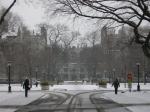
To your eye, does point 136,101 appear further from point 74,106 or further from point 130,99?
point 74,106

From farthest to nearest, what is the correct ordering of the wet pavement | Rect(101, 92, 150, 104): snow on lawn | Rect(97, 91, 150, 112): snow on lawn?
Rect(101, 92, 150, 104): snow on lawn
the wet pavement
Rect(97, 91, 150, 112): snow on lawn

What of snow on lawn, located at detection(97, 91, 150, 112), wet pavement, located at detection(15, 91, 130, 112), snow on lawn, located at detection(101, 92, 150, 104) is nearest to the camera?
snow on lawn, located at detection(97, 91, 150, 112)

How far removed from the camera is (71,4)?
28.2m

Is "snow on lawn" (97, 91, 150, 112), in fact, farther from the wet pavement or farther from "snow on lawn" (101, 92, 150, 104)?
A: the wet pavement

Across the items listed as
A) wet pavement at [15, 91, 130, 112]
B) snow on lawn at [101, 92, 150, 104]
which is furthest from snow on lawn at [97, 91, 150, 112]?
wet pavement at [15, 91, 130, 112]

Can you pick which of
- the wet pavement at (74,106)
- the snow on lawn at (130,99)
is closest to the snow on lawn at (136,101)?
the snow on lawn at (130,99)

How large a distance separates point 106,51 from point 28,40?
70.3 feet

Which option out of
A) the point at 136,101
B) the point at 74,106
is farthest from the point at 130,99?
the point at 74,106

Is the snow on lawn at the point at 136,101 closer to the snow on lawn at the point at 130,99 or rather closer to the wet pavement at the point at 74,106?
the snow on lawn at the point at 130,99

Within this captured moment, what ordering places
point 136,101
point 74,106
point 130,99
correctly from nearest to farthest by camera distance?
point 74,106
point 136,101
point 130,99

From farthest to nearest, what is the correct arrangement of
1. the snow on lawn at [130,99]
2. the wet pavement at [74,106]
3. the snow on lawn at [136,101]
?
the snow on lawn at [130,99], the wet pavement at [74,106], the snow on lawn at [136,101]

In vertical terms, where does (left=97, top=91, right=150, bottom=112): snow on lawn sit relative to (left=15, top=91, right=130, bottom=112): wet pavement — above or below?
above

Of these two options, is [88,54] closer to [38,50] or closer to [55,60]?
[55,60]

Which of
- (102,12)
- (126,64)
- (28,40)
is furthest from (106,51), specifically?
(102,12)
